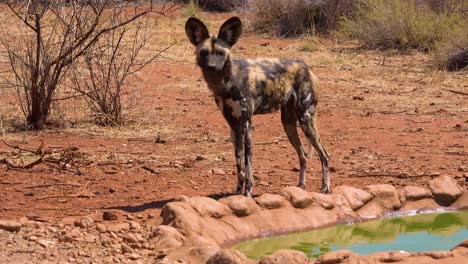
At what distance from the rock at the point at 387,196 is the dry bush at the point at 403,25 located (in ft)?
33.9

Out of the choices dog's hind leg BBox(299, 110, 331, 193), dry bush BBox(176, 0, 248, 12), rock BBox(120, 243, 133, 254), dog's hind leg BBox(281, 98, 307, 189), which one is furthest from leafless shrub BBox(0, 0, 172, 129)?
dry bush BBox(176, 0, 248, 12)

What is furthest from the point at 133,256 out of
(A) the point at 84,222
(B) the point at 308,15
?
(B) the point at 308,15

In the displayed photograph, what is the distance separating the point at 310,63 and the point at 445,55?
8.56 feet

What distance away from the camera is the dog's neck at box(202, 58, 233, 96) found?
9.27 m

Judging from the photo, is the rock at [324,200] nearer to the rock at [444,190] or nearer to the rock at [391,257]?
the rock at [444,190]

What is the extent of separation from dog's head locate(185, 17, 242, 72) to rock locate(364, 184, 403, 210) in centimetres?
189

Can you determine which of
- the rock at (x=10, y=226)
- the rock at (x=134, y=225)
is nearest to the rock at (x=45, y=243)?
the rock at (x=10, y=226)

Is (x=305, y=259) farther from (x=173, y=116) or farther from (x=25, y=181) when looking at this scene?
(x=173, y=116)

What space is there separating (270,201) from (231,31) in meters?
1.62

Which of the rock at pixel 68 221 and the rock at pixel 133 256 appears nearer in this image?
the rock at pixel 133 256

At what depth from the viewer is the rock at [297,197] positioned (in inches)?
359

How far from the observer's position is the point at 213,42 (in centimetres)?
924

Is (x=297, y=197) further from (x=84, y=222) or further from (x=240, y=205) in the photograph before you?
(x=84, y=222)

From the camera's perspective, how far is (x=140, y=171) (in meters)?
10.7
